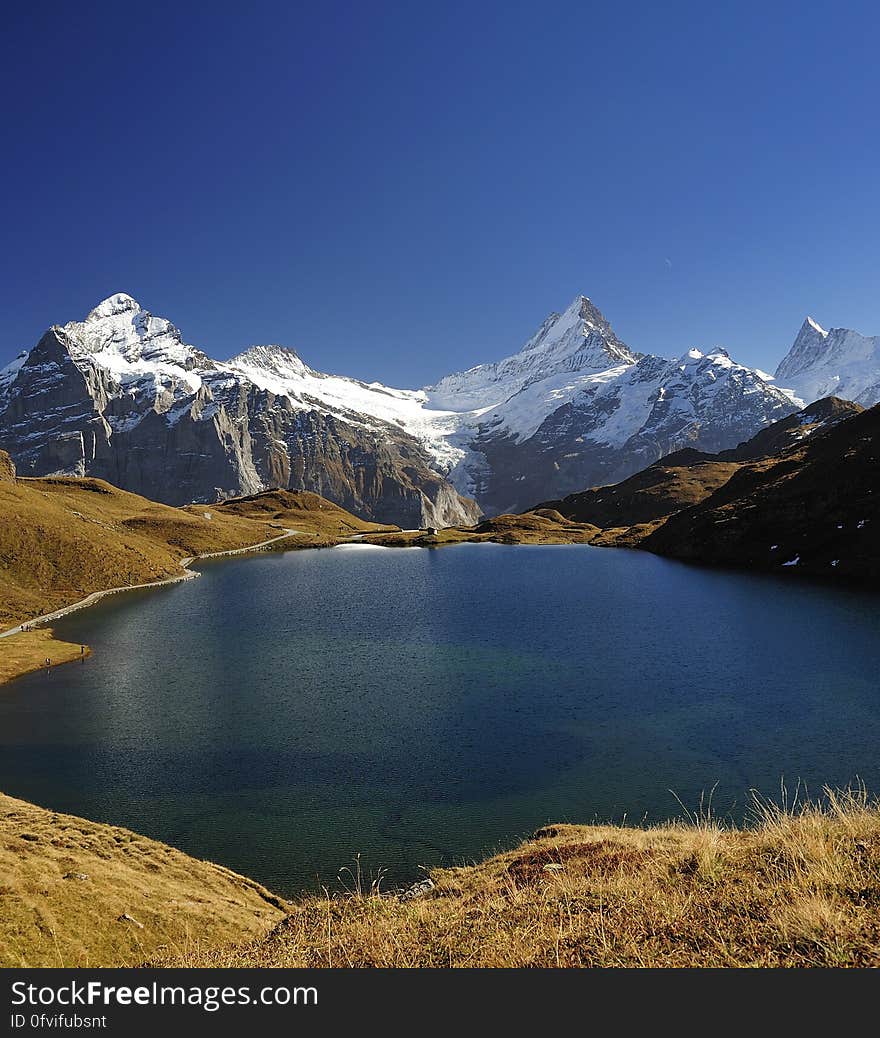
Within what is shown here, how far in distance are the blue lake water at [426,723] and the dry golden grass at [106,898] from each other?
7.83 ft

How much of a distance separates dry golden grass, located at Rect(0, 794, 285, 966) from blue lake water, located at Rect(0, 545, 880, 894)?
2.39 meters

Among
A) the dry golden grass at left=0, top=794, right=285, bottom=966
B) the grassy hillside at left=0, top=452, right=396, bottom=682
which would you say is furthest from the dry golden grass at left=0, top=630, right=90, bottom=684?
the dry golden grass at left=0, top=794, right=285, bottom=966

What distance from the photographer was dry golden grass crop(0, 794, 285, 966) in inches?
562

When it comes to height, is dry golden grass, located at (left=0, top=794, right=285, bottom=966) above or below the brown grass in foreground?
below

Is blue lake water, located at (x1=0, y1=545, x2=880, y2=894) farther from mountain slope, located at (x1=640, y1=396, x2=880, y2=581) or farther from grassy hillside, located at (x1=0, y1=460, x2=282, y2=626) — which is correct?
mountain slope, located at (x1=640, y1=396, x2=880, y2=581)

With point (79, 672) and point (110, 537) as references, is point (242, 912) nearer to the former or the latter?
point (79, 672)

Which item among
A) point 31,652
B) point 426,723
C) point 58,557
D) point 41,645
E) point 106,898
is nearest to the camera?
point 106,898

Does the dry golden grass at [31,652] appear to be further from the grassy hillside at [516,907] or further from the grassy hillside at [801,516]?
the grassy hillside at [801,516]

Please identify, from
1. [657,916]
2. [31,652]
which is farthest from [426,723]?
[31,652]

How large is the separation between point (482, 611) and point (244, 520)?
468ft

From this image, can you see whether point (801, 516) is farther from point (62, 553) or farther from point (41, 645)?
point (62, 553)

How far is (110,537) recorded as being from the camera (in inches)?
4218

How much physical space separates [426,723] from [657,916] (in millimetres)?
27197

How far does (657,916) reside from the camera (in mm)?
9734
